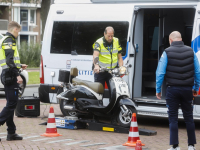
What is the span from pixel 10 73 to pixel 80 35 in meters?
2.89

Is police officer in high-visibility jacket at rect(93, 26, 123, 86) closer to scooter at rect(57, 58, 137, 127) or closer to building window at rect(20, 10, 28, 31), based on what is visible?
scooter at rect(57, 58, 137, 127)

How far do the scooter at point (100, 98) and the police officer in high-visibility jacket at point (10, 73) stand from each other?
1696mm

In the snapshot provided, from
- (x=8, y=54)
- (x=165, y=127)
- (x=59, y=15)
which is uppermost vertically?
(x=59, y=15)

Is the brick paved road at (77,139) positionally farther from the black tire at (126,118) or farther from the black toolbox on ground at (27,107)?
the black toolbox on ground at (27,107)

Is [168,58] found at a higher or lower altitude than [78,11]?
lower

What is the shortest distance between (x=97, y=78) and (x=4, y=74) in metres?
2.17

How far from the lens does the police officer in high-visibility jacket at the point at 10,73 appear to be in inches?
298

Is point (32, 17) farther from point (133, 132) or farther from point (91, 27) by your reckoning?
point (133, 132)

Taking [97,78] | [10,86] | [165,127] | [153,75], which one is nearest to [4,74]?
[10,86]

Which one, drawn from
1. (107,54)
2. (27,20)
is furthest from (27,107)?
(27,20)

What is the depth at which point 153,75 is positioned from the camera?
11.2m

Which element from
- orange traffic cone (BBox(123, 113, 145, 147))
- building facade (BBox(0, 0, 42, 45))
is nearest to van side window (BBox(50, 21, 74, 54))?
orange traffic cone (BBox(123, 113, 145, 147))

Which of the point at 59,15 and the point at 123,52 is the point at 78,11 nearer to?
the point at 59,15

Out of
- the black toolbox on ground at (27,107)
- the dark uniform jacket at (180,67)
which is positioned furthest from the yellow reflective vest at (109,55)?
the dark uniform jacket at (180,67)
